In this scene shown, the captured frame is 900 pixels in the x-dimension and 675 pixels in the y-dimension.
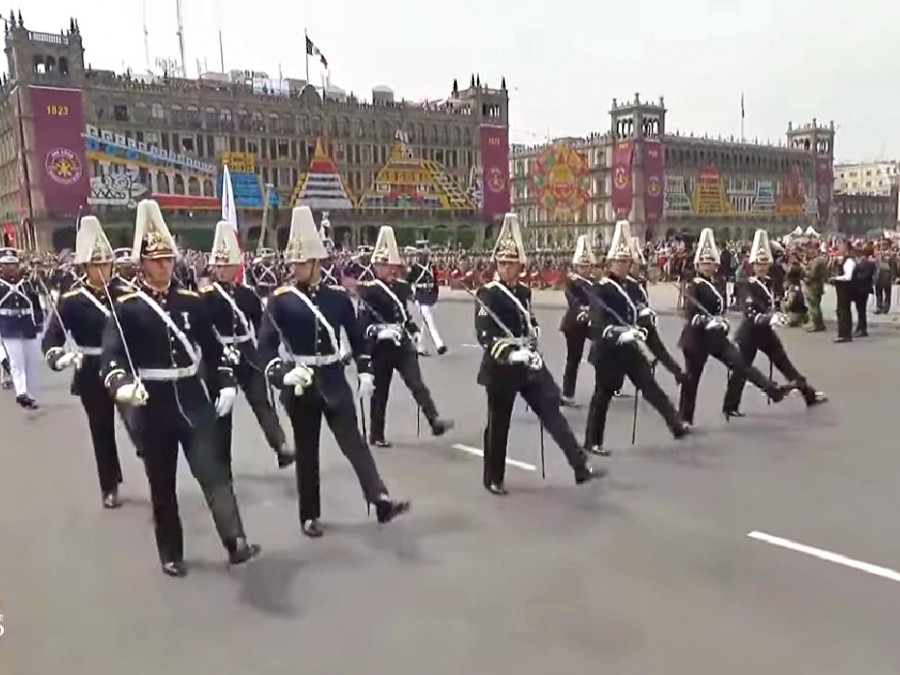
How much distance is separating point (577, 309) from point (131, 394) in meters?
5.92

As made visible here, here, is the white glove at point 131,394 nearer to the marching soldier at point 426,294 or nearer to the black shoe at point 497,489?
the black shoe at point 497,489

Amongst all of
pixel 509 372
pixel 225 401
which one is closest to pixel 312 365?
pixel 225 401

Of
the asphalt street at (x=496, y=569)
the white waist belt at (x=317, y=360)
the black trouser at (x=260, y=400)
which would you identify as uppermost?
the white waist belt at (x=317, y=360)

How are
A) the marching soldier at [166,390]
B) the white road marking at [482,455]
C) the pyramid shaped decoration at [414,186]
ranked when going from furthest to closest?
the pyramid shaped decoration at [414,186], the white road marking at [482,455], the marching soldier at [166,390]

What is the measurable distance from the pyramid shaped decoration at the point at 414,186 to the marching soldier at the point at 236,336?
57.7 metres

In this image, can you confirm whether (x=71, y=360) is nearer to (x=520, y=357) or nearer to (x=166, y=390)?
(x=166, y=390)

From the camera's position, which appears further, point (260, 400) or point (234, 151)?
point (234, 151)

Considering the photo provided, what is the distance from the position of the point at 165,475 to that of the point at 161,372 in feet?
1.94

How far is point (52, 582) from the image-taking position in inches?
199

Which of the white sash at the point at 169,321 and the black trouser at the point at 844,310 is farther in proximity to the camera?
the black trouser at the point at 844,310

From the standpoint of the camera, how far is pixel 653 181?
7738 cm

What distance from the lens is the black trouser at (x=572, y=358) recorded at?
33.3 feet

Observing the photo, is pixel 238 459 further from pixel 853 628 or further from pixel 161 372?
pixel 853 628

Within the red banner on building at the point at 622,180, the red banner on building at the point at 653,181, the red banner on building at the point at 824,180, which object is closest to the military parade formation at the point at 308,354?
the red banner on building at the point at 622,180
